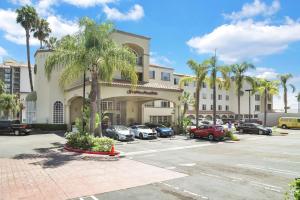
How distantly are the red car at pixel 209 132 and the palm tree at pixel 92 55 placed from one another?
42.4 ft

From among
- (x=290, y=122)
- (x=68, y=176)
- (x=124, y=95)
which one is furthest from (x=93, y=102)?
(x=290, y=122)

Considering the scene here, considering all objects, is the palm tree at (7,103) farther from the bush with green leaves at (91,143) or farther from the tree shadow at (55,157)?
the bush with green leaves at (91,143)

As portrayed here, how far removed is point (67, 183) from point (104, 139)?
7498 mm

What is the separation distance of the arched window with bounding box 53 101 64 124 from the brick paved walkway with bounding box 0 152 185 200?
19695mm

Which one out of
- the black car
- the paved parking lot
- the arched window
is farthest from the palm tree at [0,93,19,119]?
the black car

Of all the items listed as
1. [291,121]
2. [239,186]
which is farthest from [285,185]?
[291,121]

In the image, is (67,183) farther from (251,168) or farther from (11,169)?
(251,168)

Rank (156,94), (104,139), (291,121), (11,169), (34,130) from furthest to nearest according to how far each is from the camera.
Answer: (291,121) < (34,130) < (156,94) < (104,139) < (11,169)

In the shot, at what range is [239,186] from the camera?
33.6 ft

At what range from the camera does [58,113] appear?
35375 mm

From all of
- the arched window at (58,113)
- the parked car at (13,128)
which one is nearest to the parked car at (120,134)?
the parked car at (13,128)

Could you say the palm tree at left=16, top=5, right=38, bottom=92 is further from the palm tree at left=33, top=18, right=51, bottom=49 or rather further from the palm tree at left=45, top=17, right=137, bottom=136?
the palm tree at left=45, top=17, right=137, bottom=136

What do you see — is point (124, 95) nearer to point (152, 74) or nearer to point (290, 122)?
point (152, 74)

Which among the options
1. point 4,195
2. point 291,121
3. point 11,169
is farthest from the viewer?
point 291,121
